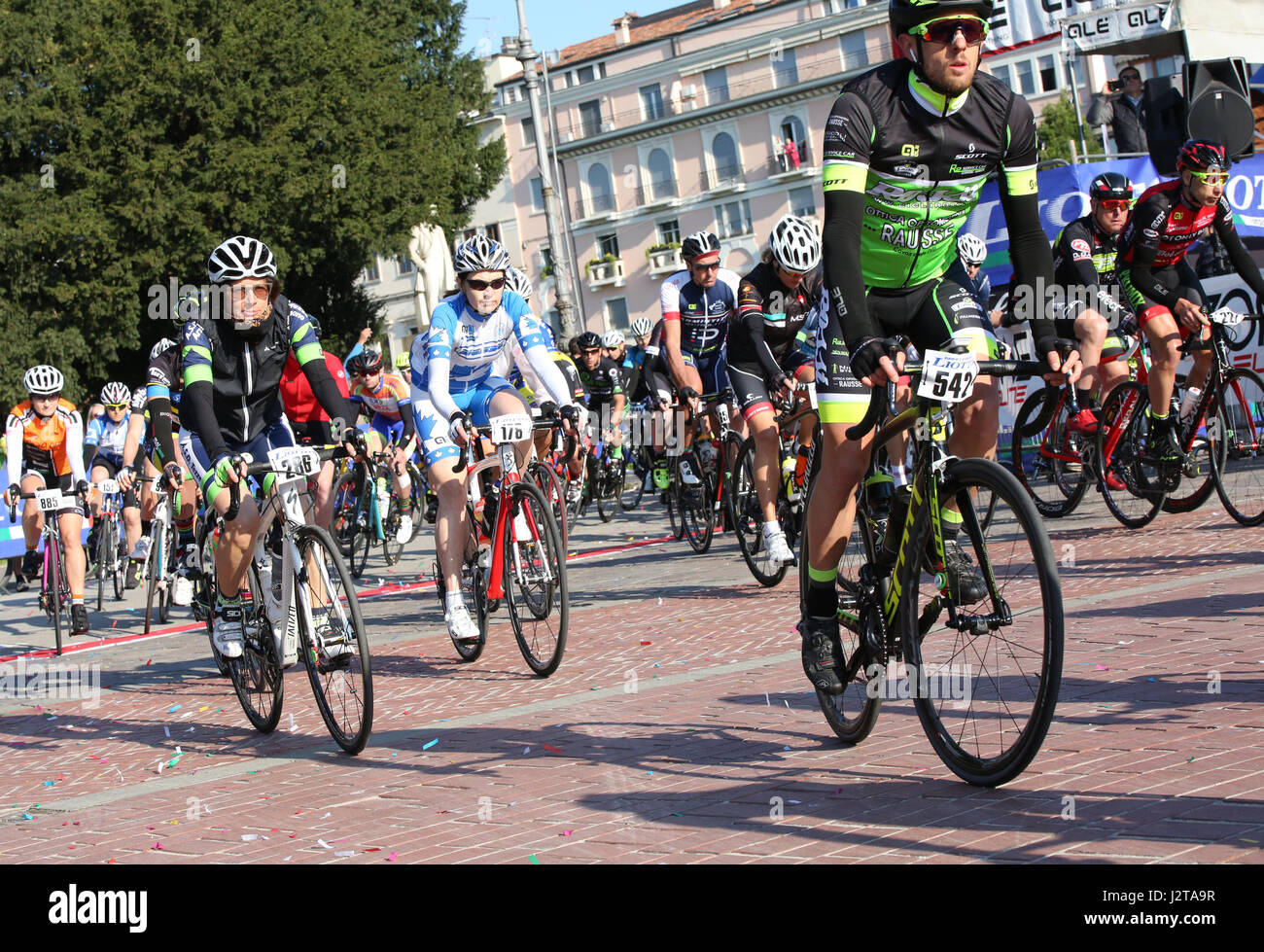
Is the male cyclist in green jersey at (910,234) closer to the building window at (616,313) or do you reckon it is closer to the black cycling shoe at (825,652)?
the black cycling shoe at (825,652)

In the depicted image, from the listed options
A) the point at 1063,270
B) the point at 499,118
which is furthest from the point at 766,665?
the point at 499,118

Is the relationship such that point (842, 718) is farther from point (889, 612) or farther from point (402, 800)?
point (402, 800)

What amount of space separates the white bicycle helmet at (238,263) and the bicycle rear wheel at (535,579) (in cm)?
179

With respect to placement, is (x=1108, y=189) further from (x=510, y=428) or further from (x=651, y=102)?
(x=651, y=102)

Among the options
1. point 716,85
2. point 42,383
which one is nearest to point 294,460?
point 42,383

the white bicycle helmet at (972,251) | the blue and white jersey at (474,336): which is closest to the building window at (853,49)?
the white bicycle helmet at (972,251)

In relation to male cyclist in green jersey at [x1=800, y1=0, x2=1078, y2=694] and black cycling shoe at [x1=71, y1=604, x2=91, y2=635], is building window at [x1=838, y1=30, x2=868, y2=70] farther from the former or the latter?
male cyclist in green jersey at [x1=800, y1=0, x2=1078, y2=694]

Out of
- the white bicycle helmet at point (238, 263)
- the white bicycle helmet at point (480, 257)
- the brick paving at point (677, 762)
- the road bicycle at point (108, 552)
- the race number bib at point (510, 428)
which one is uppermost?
the white bicycle helmet at point (480, 257)

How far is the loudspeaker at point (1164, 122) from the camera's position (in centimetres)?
1606

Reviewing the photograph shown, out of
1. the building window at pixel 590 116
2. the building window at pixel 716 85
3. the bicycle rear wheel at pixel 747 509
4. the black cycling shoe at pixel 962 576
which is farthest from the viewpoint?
the building window at pixel 590 116

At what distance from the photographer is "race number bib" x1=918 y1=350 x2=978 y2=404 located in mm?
4188

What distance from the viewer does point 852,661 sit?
4.97 metres

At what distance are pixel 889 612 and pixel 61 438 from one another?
1088 centimetres
